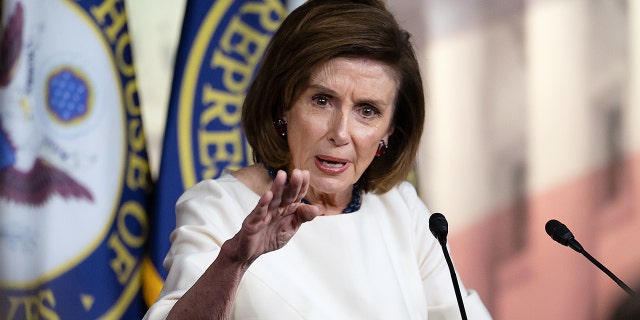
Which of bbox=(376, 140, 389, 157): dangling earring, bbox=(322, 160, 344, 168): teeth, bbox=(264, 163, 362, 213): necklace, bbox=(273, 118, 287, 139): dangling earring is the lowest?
bbox=(264, 163, 362, 213): necklace

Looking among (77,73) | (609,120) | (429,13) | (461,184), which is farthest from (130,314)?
(609,120)

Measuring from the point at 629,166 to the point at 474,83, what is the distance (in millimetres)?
658

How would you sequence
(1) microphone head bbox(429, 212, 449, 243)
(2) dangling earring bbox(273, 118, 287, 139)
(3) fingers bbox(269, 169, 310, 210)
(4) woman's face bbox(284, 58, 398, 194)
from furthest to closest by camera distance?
(2) dangling earring bbox(273, 118, 287, 139), (4) woman's face bbox(284, 58, 398, 194), (1) microphone head bbox(429, 212, 449, 243), (3) fingers bbox(269, 169, 310, 210)

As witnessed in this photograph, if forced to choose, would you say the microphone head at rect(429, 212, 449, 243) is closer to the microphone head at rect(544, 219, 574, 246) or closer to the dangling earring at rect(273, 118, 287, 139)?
the microphone head at rect(544, 219, 574, 246)

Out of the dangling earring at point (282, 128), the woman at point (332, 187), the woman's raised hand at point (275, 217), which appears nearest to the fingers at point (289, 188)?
the woman's raised hand at point (275, 217)

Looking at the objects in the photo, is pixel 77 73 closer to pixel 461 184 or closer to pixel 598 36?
pixel 461 184

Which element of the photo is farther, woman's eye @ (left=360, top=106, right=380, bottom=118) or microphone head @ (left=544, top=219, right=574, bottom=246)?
woman's eye @ (left=360, top=106, right=380, bottom=118)

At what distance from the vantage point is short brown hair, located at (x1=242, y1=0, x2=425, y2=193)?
199 centimetres

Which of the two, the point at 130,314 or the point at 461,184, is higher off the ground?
the point at 461,184

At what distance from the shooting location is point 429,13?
351 cm

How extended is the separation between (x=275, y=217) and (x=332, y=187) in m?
0.47

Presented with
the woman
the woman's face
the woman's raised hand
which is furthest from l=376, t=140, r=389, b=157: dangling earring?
the woman's raised hand

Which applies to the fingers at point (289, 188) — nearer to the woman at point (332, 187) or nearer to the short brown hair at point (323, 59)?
the woman at point (332, 187)

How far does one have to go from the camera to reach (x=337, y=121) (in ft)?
6.45
